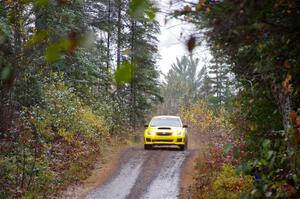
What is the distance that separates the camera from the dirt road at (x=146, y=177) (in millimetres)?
13844

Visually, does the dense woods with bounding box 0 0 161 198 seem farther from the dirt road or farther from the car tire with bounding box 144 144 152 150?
the car tire with bounding box 144 144 152 150

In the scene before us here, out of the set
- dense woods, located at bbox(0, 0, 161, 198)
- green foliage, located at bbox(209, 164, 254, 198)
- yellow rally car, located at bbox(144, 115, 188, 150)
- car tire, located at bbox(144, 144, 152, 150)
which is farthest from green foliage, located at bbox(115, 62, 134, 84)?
car tire, located at bbox(144, 144, 152, 150)

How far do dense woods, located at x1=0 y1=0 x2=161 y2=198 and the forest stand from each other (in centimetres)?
2

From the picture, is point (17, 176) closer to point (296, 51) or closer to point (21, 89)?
point (21, 89)

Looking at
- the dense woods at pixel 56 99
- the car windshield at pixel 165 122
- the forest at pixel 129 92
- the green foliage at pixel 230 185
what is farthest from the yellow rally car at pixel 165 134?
the green foliage at pixel 230 185

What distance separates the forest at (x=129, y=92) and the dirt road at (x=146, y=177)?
92 centimetres

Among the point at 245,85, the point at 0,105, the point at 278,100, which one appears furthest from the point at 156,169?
the point at 278,100

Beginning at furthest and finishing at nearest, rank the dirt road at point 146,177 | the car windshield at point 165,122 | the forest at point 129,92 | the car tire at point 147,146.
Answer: the car tire at point 147,146
the car windshield at point 165,122
the dirt road at point 146,177
the forest at point 129,92

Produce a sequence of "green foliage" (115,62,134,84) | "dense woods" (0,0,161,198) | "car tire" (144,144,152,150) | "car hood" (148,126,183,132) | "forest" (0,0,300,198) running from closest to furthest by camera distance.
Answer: "green foliage" (115,62,134,84)
"forest" (0,0,300,198)
"dense woods" (0,0,161,198)
"car hood" (148,126,183,132)
"car tire" (144,144,152,150)

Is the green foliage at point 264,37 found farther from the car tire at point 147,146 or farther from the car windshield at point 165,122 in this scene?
the car tire at point 147,146

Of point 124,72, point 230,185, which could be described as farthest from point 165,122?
point 124,72

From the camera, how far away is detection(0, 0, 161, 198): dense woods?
545cm

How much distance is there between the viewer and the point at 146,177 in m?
16.2

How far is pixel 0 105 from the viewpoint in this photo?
13539 millimetres
